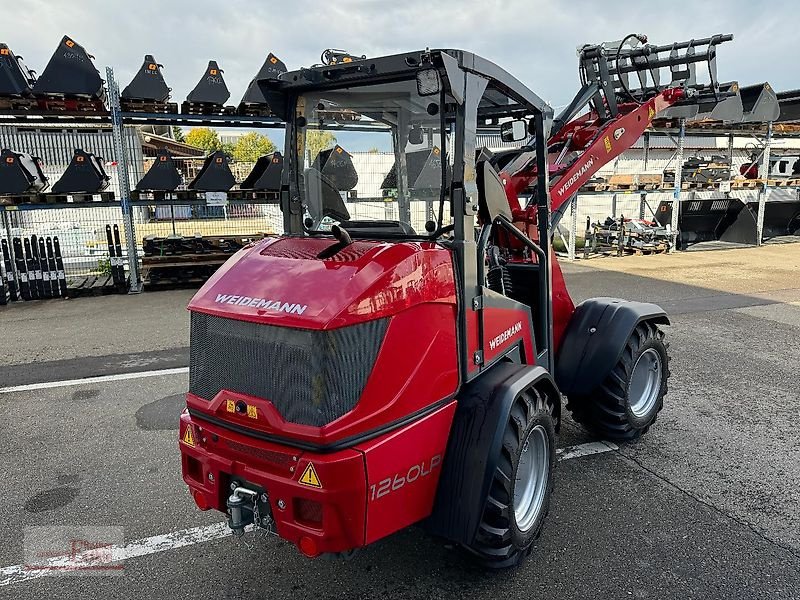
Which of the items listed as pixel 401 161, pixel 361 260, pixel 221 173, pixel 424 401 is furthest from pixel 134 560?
pixel 221 173

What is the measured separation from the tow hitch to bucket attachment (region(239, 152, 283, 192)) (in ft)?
30.8

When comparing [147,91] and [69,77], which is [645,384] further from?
[69,77]

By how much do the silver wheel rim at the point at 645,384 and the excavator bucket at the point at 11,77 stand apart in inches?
397

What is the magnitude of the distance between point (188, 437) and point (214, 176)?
9.12 m

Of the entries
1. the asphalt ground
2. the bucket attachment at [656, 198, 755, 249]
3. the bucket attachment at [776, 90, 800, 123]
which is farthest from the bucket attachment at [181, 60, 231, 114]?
the bucket attachment at [776, 90, 800, 123]

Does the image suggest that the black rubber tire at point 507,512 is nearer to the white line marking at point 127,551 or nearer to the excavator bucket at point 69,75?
the white line marking at point 127,551

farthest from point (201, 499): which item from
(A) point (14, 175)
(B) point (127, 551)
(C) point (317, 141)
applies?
(A) point (14, 175)

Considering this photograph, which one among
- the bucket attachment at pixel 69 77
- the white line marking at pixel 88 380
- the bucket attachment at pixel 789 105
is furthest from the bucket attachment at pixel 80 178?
the bucket attachment at pixel 789 105

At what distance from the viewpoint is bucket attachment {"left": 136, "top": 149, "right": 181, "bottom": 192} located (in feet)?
35.3

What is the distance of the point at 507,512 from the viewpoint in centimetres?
271

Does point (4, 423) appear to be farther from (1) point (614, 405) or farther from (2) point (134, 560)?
(1) point (614, 405)

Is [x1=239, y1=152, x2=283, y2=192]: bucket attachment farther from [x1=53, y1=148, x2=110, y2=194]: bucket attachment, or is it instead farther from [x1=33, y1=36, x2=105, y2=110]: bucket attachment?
[x1=33, y1=36, x2=105, y2=110]: bucket attachment

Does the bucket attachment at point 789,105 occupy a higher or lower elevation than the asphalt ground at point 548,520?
higher

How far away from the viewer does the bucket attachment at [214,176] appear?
11023 mm
